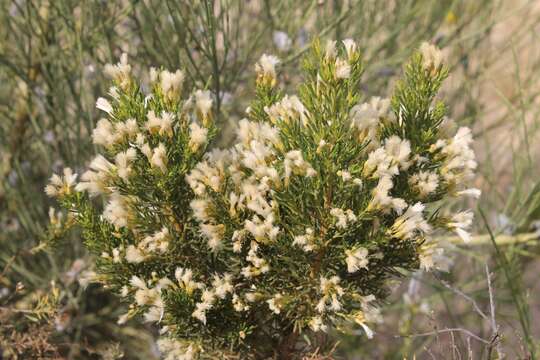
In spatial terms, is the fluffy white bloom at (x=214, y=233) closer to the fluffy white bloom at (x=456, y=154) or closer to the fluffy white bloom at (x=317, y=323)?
the fluffy white bloom at (x=317, y=323)

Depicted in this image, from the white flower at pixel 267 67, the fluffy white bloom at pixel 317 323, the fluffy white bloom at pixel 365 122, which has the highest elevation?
the white flower at pixel 267 67

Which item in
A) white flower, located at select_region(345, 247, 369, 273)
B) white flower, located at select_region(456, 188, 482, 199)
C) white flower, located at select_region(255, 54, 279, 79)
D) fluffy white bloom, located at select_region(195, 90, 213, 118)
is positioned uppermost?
white flower, located at select_region(255, 54, 279, 79)

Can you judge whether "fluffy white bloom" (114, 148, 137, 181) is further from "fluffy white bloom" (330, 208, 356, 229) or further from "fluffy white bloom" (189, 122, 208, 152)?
"fluffy white bloom" (330, 208, 356, 229)

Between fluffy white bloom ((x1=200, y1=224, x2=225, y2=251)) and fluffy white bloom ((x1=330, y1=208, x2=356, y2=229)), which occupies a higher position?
fluffy white bloom ((x1=330, y1=208, x2=356, y2=229))

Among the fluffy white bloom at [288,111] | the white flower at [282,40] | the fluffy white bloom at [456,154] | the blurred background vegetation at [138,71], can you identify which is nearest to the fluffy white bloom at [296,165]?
the fluffy white bloom at [288,111]

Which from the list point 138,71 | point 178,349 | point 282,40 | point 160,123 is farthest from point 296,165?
point 138,71

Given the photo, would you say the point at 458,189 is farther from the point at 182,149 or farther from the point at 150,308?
the point at 150,308

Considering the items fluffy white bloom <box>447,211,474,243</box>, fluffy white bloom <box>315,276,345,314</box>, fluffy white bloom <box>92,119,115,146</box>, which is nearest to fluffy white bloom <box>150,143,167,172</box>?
fluffy white bloom <box>92,119,115,146</box>

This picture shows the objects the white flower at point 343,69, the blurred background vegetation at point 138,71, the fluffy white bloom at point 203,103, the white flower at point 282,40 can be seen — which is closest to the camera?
the white flower at point 343,69
